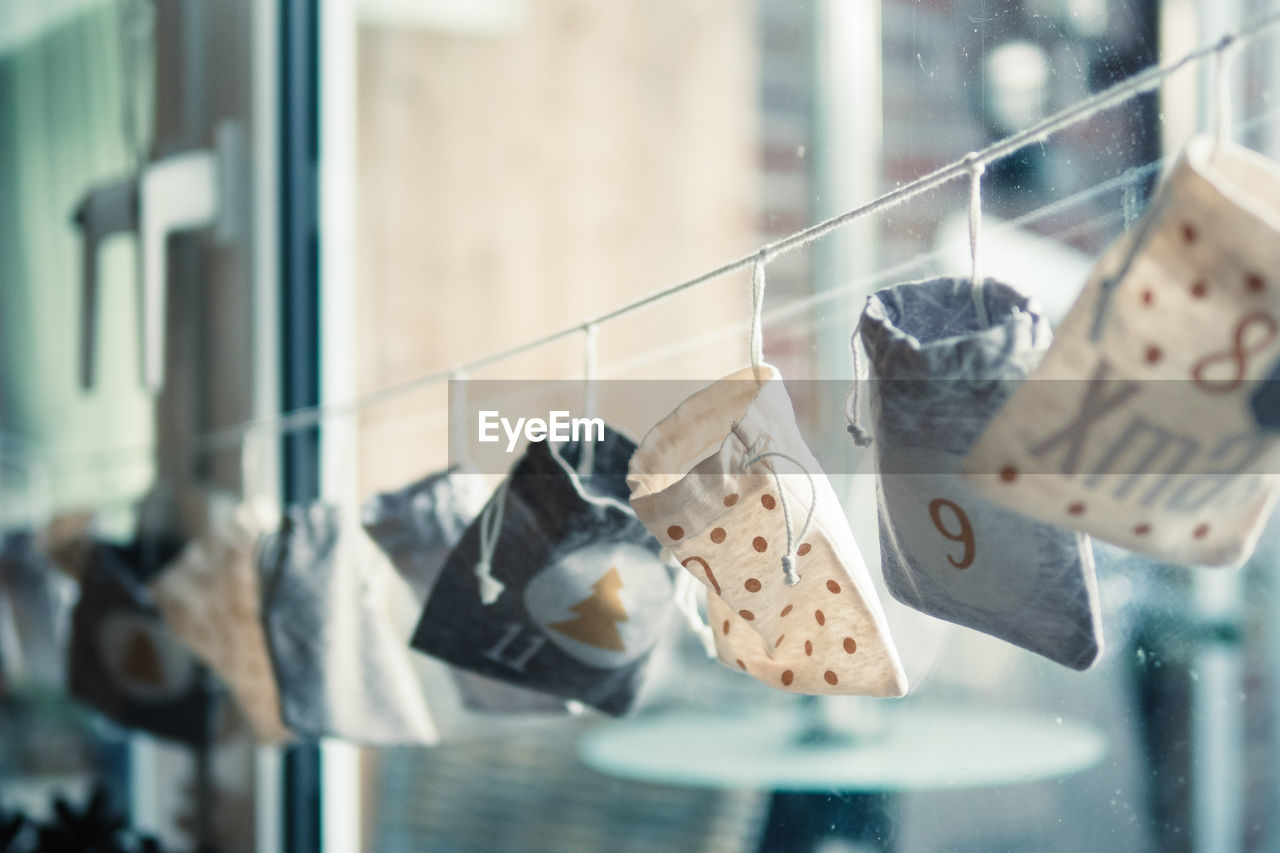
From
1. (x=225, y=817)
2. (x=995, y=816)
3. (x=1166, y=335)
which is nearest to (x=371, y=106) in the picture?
(x=225, y=817)

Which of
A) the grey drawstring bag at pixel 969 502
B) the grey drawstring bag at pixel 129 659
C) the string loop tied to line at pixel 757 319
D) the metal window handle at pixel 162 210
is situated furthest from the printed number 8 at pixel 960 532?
the metal window handle at pixel 162 210

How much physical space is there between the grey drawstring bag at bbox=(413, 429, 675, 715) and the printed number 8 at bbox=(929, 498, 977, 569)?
21 centimetres

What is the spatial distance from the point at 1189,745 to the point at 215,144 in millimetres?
1244

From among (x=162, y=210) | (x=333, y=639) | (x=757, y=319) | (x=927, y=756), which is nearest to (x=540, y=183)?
(x=162, y=210)

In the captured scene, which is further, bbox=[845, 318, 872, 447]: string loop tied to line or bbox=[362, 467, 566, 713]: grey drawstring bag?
bbox=[362, 467, 566, 713]: grey drawstring bag

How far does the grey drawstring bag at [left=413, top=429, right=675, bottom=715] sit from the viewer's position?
0.60 metres

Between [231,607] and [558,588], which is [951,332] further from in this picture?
[231,607]

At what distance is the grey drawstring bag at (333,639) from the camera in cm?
79

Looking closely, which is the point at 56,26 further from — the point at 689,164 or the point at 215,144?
the point at 689,164

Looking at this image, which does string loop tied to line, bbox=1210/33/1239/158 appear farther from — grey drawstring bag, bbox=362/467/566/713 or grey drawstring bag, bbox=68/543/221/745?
grey drawstring bag, bbox=68/543/221/745

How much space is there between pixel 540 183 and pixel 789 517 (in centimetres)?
153

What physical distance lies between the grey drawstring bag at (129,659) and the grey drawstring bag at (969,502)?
867 millimetres

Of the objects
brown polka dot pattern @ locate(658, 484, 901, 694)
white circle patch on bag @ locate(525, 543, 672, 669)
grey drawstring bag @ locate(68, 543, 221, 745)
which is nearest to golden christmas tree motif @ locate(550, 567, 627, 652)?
white circle patch on bag @ locate(525, 543, 672, 669)

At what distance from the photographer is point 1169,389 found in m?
0.34
